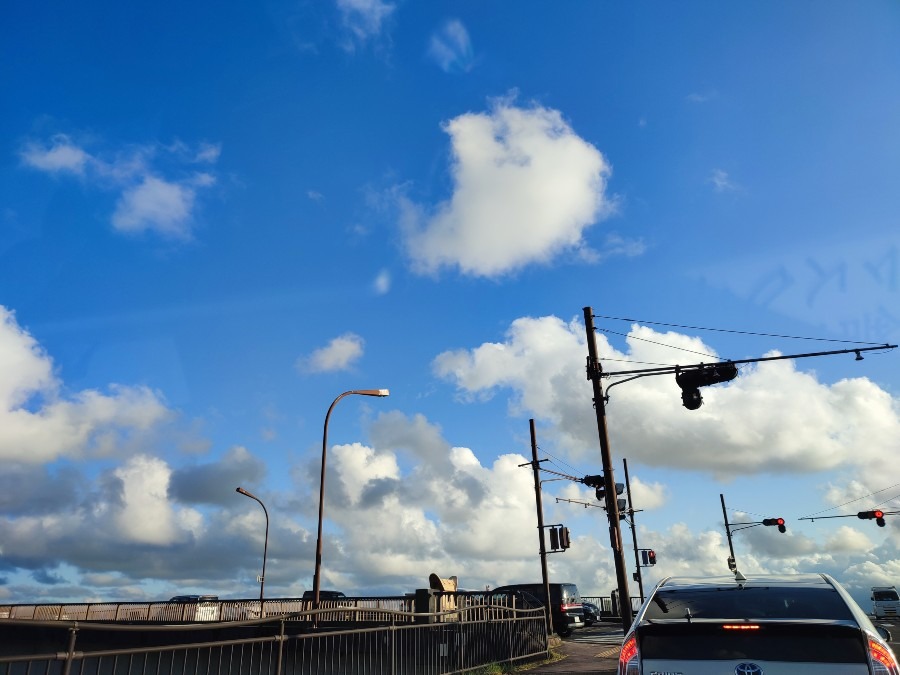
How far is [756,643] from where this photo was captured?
471cm

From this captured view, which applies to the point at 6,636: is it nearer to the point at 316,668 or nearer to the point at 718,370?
the point at 316,668

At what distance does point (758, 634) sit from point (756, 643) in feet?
0.23

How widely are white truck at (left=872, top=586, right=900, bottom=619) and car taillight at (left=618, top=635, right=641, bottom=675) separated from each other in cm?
4329

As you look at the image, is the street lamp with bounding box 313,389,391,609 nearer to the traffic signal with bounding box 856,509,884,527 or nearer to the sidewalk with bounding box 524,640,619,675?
the sidewalk with bounding box 524,640,619,675

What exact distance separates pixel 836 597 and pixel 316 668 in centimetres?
780

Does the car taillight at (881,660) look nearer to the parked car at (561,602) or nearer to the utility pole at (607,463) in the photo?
the utility pole at (607,463)

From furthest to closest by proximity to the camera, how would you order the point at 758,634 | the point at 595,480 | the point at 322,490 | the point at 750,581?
1. the point at 322,490
2. the point at 595,480
3. the point at 750,581
4. the point at 758,634

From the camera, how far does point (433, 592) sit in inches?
567

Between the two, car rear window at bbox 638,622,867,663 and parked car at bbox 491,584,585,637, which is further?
parked car at bbox 491,584,585,637

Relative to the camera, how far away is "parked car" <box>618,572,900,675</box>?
4.56 metres

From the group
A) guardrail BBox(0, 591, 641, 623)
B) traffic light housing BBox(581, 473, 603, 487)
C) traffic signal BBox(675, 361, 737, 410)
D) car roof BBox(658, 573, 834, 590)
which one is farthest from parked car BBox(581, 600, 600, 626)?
car roof BBox(658, 573, 834, 590)

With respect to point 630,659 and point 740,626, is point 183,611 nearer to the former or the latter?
point 630,659

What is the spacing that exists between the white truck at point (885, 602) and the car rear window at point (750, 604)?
139ft

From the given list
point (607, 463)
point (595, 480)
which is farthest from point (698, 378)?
point (595, 480)
